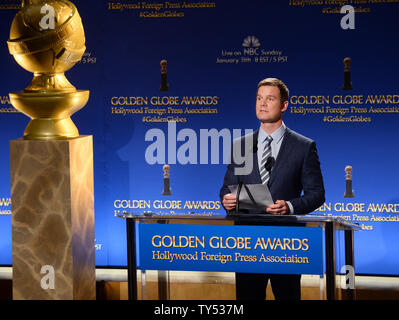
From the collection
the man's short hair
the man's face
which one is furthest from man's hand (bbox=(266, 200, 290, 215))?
the man's short hair

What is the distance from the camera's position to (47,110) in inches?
147

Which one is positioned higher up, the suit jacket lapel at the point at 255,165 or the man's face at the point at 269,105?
the man's face at the point at 269,105

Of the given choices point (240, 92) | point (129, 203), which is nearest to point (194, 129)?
point (240, 92)

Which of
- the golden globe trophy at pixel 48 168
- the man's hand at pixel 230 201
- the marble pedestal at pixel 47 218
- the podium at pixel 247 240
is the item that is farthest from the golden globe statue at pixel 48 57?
the man's hand at pixel 230 201

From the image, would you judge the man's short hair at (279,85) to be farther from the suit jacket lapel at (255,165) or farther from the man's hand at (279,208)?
the man's hand at (279,208)

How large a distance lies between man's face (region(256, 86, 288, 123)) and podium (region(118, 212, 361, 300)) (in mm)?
1248

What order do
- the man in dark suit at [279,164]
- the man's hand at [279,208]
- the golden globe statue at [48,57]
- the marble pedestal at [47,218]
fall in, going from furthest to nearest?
the man in dark suit at [279,164], the man's hand at [279,208], the marble pedestal at [47,218], the golden globe statue at [48,57]

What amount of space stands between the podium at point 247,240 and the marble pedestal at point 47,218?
0.47m

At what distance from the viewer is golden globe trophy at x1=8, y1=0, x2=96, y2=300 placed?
3.64 metres

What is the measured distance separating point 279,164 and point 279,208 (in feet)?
1.47

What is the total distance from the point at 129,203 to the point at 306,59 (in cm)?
180

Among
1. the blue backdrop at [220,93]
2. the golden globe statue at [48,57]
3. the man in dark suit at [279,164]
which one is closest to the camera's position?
the golden globe statue at [48,57]

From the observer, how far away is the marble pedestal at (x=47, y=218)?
3691 mm

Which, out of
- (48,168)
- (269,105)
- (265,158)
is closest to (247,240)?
(265,158)
